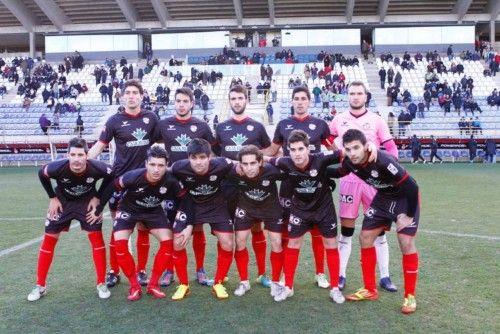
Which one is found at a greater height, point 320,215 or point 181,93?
point 181,93

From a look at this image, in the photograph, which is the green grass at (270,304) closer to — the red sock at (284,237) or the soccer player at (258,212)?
the soccer player at (258,212)

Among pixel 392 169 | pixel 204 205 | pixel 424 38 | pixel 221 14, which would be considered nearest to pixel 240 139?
pixel 204 205

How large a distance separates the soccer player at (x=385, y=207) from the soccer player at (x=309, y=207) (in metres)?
0.23

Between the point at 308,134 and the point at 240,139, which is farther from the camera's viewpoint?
the point at 240,139

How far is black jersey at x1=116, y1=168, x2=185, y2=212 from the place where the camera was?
4945 millimetres

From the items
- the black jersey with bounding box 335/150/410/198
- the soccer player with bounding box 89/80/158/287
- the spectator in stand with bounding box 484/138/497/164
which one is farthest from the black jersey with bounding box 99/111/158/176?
the spectator in stand with bounding box 484/138/497/164

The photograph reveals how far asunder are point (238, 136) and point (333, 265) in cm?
170

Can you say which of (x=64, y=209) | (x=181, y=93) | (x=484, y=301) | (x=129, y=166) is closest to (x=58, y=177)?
(x=64, y=209)

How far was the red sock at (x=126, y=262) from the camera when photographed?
4902 mm

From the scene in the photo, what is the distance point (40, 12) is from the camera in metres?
37.4

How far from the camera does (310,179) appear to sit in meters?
4.89

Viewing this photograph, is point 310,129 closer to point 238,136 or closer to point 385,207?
point 238,136

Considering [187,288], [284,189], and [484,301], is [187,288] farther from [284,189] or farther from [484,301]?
[484,301]

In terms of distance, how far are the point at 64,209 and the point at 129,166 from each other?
0.80 metres
